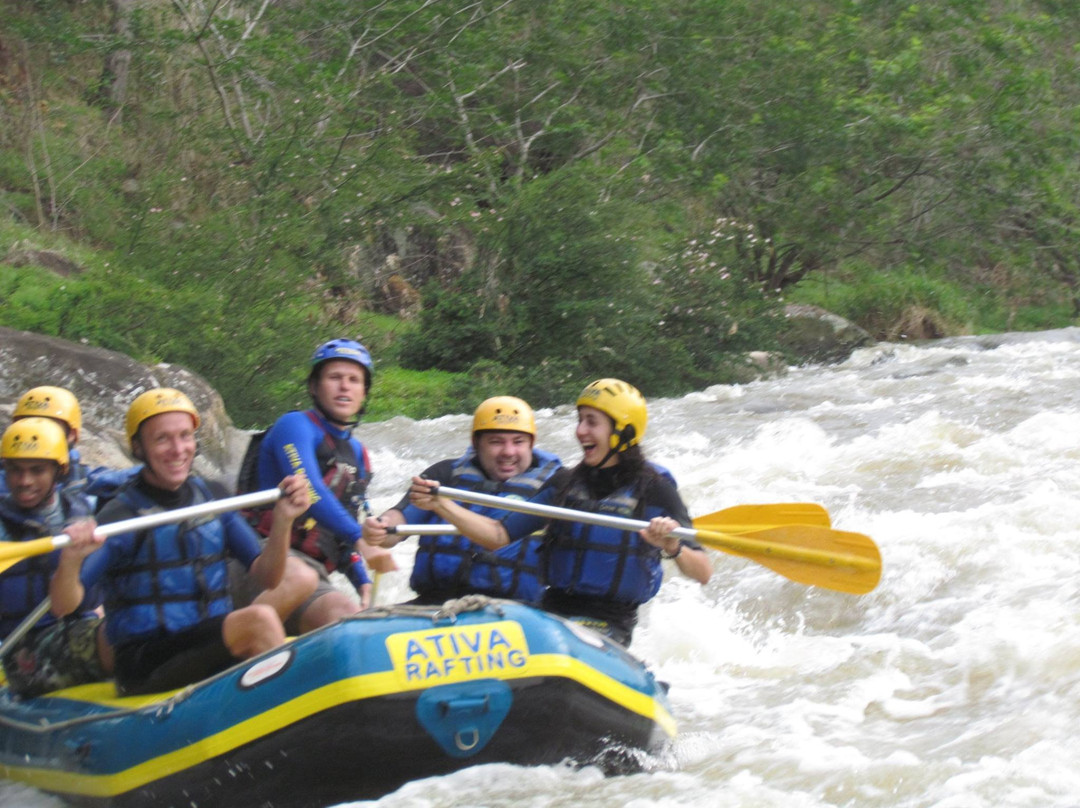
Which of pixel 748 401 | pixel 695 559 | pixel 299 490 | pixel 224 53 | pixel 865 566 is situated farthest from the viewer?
pixel 224 53

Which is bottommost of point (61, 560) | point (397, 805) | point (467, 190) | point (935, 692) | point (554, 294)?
point (935, 692)

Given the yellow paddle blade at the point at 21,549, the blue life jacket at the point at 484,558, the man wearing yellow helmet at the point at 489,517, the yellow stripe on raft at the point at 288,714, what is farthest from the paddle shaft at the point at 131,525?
the blue life jacket at the point at 484,558

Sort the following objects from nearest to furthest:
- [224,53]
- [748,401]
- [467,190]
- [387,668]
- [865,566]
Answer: [387,668] < [865,566] < [748,401] < [224,53] < [467,190]

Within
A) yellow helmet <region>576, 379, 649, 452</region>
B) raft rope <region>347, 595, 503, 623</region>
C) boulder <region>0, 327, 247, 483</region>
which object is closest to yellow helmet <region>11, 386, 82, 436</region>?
raft rope <region>347, 595, 503, 623</region>

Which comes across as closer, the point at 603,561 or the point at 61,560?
the point at 61,560

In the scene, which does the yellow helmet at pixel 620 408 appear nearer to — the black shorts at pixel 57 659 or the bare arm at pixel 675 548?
the bare arm at pixel 675 548

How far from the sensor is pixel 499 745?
323 centimetres

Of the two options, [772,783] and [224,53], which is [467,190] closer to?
[224,53]

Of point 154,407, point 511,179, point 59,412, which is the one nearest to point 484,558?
point 154,407

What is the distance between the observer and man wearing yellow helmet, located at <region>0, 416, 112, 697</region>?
3.71 metres

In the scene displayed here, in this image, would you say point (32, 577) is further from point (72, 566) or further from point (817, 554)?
point (817, 554)

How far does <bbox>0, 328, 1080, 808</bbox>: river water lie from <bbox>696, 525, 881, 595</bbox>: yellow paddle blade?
493mm

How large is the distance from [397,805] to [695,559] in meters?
1.03

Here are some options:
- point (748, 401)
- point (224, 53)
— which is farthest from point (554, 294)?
point (224, 53)
